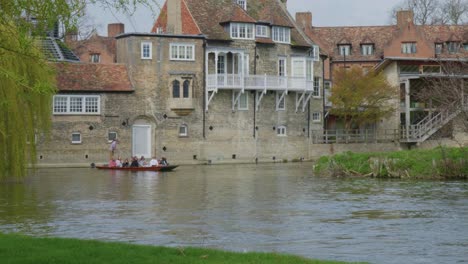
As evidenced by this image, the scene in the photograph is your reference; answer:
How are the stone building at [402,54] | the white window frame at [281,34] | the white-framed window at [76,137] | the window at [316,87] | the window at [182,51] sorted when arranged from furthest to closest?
the window at [316,87]
the stone building at [402,54]
the white window frame at [281,34]
the window at [182,51]
the white-framed window at [76,137]

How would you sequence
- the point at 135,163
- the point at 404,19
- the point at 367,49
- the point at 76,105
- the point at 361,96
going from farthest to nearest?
the point at 367,49 → the point at 404,19 → the point at 361,96 → the point at 76,105 → the point at 135,163

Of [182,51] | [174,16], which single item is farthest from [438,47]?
[182,51]

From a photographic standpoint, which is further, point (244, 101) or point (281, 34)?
point (281, 34)

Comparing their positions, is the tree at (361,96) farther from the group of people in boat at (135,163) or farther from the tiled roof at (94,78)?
the group of people in boat at (135,163)

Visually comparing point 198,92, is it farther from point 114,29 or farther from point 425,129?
point 114,29

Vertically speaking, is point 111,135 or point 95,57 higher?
point 95,57

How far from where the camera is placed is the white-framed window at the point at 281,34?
72125mm

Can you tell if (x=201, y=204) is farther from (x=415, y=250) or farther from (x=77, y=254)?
(x=77, y=254)

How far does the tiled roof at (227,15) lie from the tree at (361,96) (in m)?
5.09

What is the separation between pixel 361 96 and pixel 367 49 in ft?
49.6

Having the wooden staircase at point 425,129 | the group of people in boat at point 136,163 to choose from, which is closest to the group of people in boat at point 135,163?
the group of people in boat at point 136,163

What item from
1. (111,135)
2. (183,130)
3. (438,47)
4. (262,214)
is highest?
(438,47)

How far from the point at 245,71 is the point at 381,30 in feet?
84.3

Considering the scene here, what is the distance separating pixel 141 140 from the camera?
6506 cm
